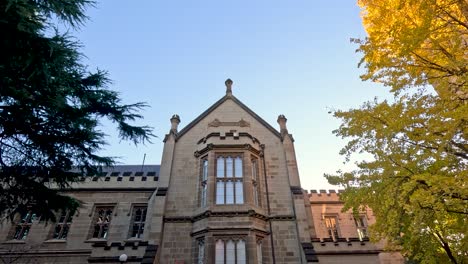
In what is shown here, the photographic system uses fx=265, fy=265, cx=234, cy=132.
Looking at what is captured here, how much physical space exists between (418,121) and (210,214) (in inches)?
353

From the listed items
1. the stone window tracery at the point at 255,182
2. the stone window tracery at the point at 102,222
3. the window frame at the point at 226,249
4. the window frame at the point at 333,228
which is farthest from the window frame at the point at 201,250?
the window frame at the point at 333,228

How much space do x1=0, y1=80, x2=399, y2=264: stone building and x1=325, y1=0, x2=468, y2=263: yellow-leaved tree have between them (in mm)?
4572

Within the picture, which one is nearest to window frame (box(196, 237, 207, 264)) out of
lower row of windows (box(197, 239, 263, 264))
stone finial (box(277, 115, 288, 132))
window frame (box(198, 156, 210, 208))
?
lower row of windows (box(197, 239, 263, 264))

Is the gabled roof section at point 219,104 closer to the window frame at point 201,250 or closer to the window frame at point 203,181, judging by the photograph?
the window frame at point 203,181

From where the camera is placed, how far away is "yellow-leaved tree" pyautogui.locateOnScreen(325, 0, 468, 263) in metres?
6.70

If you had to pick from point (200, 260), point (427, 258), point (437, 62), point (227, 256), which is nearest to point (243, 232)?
point (227, 256)

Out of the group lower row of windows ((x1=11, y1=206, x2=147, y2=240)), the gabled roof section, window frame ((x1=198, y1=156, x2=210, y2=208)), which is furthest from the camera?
the gabled roof section

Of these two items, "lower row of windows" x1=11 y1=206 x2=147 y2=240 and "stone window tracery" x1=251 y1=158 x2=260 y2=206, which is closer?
"stone window tracery" x1=251 y1=158 x2=260 y2=206

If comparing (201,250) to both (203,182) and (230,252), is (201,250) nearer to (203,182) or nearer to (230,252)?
(230,252)

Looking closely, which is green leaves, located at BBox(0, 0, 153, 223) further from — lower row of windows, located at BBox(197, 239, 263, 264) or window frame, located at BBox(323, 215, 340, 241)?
window frame, located at BBox(323, 215, 340, 241)

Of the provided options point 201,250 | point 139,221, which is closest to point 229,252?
point 201,250

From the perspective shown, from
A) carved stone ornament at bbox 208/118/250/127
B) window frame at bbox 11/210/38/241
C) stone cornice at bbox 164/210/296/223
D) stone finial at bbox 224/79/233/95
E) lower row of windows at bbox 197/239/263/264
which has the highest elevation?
stone finial at bbox 224/79/233/95

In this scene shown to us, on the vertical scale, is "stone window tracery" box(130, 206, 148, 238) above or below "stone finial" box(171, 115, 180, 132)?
below

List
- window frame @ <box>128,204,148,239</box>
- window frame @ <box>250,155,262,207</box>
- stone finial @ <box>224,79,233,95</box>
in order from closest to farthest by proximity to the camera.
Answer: window frame @ <box>250,155,262,207</box>
window frame @ <box>128,204,148,239</box>
stone finial @ <box>224,79,233,95</box>
